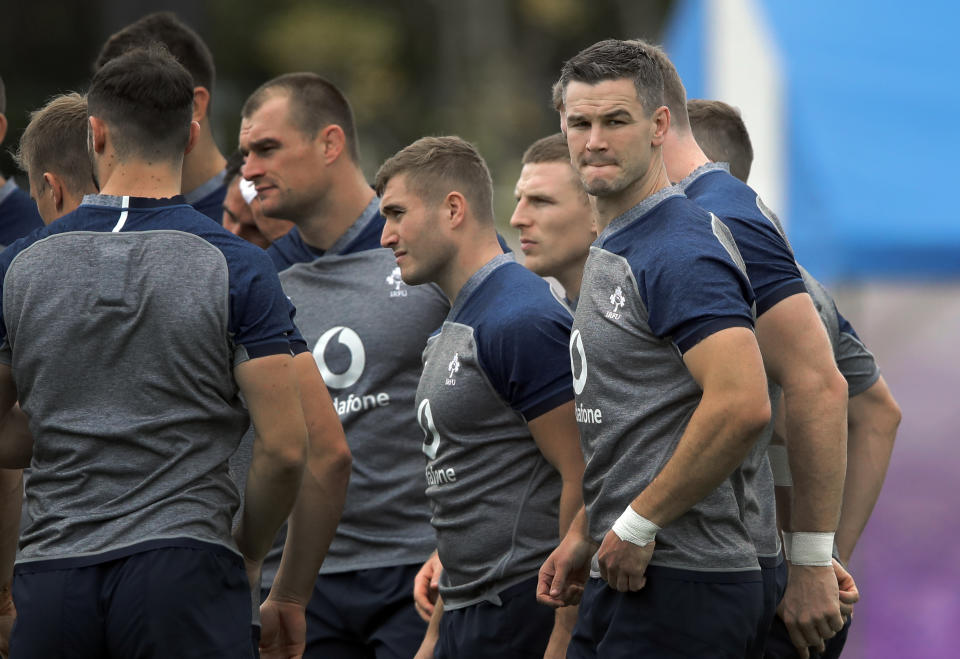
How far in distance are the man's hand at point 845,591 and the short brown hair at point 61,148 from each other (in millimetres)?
2228

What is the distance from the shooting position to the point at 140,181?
3.21 metres

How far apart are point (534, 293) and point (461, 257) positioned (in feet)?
1.07

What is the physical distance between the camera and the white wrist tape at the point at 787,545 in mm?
3288

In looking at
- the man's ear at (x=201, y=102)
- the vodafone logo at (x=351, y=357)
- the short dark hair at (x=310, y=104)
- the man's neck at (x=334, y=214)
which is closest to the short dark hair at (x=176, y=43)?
the man's ear at (x=201, y=102)

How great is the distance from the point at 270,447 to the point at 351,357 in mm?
1179

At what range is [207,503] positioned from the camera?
3133 mm

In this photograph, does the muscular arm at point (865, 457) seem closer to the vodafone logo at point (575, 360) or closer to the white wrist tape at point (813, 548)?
the white wrist tape at point (813, 548)

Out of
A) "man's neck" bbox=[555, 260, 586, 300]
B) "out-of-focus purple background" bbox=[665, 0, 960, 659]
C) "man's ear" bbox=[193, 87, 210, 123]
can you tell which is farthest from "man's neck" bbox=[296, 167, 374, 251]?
"out-of-focus purple background" bbox=[665, 0, 960, 659]

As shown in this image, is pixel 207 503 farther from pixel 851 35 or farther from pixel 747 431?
pixel 851 35

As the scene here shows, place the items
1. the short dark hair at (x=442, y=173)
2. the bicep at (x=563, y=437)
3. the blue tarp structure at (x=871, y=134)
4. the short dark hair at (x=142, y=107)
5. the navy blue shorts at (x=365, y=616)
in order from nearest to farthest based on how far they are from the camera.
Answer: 1. the short dark hair at (x=142, y=107)
2. the bicep at (x=563, y=437)
3. the short dark hair at (x=442, y=173)
4. the navy blue shorts at (x=365, y=616)
5. the blue tarp structure at (x=871, y=134)

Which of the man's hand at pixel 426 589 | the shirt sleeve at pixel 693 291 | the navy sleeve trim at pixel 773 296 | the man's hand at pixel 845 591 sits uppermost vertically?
the shirt sleeve at pixel 693 291

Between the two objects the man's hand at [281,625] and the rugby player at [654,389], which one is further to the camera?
the man's hand at [281,625]

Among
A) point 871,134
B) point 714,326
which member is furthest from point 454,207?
point 871,134

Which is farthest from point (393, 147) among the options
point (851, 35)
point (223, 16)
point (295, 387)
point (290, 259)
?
point (295, 387)
